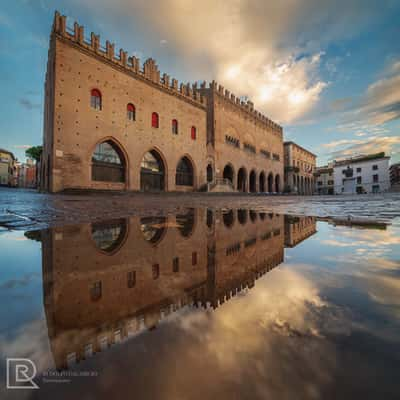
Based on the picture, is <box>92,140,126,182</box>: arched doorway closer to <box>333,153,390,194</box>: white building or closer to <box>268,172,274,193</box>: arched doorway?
<box>268,172,274,193</box>: arched doorway

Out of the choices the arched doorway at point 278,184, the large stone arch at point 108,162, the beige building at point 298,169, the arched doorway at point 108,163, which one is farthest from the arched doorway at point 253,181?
the arched doorway at point 108,163

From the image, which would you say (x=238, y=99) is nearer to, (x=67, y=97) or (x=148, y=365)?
(x=67, y=97)

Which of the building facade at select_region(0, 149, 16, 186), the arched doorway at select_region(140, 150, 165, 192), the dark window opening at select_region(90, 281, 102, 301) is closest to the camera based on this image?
the dark window opening at select_region(90, 281, 102, 301)

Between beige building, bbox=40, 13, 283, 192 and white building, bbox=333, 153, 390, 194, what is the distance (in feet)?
118

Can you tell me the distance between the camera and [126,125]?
594 inches

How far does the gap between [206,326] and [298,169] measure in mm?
46634

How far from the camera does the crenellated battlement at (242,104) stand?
22.8 m

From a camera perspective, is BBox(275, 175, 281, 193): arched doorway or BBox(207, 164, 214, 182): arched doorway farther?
BBox(275, 175, 281, 193): arched doorway

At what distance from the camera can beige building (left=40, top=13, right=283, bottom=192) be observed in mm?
12188

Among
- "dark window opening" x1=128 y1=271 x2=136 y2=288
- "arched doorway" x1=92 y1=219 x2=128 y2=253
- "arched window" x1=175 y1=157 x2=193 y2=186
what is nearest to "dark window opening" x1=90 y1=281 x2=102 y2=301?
"dark window opening" x1=128 y1=271 x2=136 y2=288

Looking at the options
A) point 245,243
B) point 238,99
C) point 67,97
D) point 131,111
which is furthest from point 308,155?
point 245,243

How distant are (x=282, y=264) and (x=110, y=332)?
78 centimetres

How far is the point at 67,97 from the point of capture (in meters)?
12.2

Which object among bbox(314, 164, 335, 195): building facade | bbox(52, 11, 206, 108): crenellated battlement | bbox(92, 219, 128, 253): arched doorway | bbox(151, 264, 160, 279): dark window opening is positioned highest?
bbox(52, 11, 206, 108): crenellated battlement
